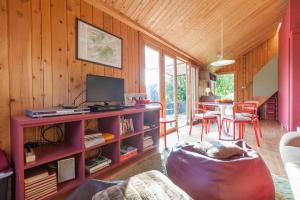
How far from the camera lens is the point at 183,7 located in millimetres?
2832

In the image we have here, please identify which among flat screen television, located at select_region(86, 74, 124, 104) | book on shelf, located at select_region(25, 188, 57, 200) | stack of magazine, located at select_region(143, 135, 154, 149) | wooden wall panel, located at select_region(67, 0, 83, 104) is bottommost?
book on shelf, located at select_region(25, 188, 57, 200)

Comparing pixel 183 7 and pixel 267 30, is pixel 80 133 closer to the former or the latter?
pixel 183 7

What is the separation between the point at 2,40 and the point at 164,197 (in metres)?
1.78

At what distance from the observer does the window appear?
7355 millimetres

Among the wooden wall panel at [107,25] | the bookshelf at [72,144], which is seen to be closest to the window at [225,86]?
the bookshelf at [72,144]

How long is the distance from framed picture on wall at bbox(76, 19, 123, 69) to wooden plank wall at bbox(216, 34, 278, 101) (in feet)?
19.5

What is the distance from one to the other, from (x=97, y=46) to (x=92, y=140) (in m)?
1.25

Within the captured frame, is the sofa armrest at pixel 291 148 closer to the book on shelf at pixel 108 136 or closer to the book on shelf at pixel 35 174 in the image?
the book on shelf at pixel 108 136

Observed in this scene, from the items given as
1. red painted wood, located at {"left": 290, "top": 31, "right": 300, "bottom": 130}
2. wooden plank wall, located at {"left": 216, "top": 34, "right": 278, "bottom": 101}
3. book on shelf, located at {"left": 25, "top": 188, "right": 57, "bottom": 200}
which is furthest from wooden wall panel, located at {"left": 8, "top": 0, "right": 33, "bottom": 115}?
wooden plank wall, located at {"left": 216, "top": 34, "right": 278, "bottom": 101}

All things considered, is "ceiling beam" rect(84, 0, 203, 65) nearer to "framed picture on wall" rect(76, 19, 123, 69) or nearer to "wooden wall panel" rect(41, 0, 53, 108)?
"framed picture on wall" rect(76, 19, 123, 69)

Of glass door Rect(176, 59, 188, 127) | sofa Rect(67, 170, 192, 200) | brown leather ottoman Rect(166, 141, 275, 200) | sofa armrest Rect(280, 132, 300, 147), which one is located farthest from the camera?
glass door Rect(176, 59, 188, 127)

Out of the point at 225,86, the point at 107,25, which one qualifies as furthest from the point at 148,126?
the point at 225,86

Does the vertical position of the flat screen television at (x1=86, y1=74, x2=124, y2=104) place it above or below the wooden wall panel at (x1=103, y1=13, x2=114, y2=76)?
below

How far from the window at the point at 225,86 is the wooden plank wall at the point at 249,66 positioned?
1.33 ft
